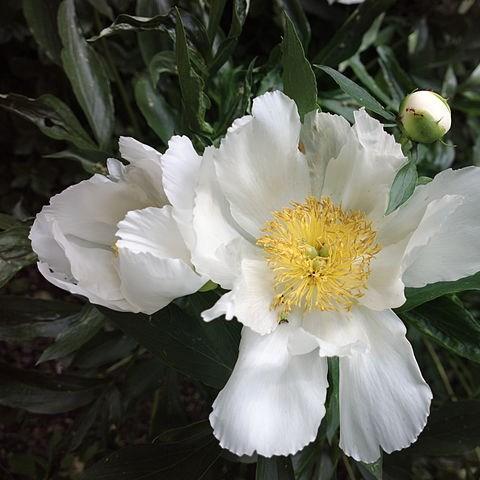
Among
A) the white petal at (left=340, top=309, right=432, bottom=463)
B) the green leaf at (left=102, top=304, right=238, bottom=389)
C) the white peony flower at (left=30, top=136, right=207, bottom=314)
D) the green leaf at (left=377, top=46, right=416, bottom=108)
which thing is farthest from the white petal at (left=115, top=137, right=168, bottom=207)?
the green leaf at (left=377, top=46, right=416, bottom=108)

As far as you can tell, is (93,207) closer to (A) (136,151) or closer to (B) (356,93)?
(A) (136,151)

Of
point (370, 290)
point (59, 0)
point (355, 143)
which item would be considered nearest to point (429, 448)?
point (370, 290)

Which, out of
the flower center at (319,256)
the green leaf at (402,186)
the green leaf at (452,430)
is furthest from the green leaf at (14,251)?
the green leaf at (452,430)

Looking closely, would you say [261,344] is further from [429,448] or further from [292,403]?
[429,448]

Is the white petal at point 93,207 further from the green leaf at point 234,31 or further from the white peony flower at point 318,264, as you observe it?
the green leaf at point 234,31

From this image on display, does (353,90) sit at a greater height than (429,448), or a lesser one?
greater

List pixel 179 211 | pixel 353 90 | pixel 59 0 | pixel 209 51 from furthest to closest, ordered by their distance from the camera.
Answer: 1. pixel 59 0
2. pixel 209 51
3. pixel 353 90
4. pixel 179 211

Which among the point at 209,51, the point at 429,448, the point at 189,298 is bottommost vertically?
the point at 429,448
